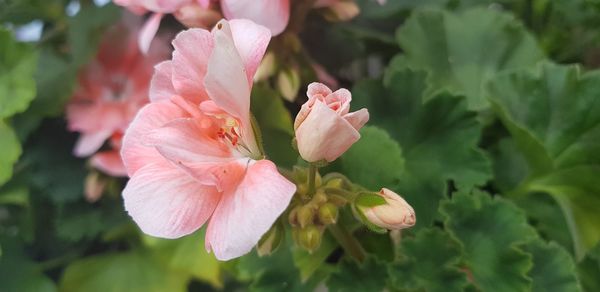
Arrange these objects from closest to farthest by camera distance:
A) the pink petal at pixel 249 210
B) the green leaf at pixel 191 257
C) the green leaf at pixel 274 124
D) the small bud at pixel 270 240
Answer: the pink petal at pixel 249 210 → the small bud at pixel 270 240 → the green leaf at pixel 274 124 → the green leaf at pixel 191 257

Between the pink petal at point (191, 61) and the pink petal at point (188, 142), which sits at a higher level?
the pink petal at point (191, 61)

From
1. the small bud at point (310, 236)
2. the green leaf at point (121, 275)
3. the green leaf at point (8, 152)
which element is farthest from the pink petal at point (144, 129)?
the green leaf at point (121, 275)

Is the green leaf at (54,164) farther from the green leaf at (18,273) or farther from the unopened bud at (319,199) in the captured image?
the unopened bud at (319,199)

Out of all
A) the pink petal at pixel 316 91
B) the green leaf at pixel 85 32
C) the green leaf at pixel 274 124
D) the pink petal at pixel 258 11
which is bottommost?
the green leaf at pixel 85 32

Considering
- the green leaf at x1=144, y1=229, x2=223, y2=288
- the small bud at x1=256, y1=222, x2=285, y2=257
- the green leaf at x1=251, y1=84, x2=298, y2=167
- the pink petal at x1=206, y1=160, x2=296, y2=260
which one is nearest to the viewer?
the pink petal at x1=206, y1=160, x2=296, y2=260

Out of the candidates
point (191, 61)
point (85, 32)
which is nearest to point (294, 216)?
point (191, 61)

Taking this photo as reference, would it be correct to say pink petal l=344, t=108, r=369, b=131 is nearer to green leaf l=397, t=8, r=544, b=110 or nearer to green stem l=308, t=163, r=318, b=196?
green stem l=308, t=163, r=318, b=196

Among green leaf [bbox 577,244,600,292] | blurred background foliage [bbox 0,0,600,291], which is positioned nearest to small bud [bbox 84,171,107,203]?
blurred background foliage [bbox 0,0,600,291]

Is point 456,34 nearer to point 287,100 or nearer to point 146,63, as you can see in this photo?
point 287,100
